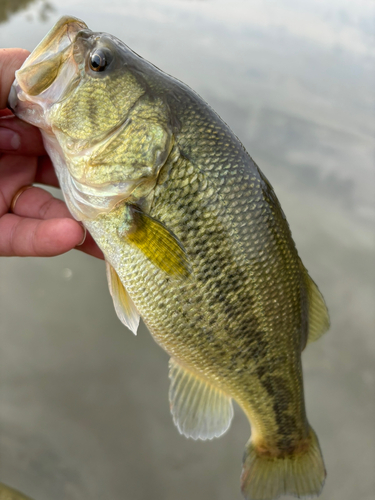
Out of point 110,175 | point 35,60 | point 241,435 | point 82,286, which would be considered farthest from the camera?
point 82,286

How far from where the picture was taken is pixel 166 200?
4.10ft

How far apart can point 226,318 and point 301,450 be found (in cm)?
86

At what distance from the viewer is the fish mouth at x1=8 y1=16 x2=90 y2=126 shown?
1158 mm

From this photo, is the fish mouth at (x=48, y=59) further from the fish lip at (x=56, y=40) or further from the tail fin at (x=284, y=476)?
the tail fin at (x=284, y=476)

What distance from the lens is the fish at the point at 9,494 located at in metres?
1.98

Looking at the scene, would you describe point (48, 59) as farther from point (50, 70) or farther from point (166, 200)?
point (166, 200)

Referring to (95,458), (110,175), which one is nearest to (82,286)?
(95,458)

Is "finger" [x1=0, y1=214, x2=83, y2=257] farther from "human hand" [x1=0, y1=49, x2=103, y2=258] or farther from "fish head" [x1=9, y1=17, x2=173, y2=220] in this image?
"fish head" [x1=9, y1=17, x2=173, y2=220]

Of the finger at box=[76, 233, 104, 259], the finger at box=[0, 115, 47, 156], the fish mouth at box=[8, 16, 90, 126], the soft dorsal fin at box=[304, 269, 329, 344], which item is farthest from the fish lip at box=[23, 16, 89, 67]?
the soft dorsal fin at box=[304, 269, 329, 344]

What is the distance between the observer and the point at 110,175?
1.26 metres

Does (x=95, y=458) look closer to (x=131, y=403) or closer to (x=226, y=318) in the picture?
(x=131, y=403)

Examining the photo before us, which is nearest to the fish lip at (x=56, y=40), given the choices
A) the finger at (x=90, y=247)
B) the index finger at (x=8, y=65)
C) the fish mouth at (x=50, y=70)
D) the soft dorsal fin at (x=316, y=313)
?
the fish mouth at (x=50, y=70)

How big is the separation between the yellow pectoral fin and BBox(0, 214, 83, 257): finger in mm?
251

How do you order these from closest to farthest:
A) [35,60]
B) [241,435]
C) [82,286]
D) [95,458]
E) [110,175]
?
[35,60] → [110,175] → [95,458] → [241,435] → [82,286]
